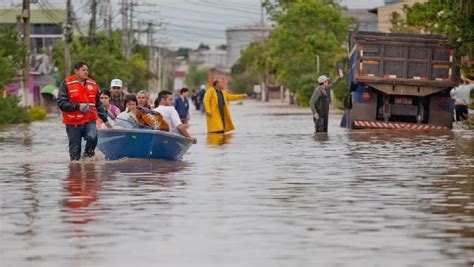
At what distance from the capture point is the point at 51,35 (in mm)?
147375

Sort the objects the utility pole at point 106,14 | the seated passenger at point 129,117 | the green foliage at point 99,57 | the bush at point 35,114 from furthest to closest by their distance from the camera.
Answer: the utility pole at point 106,14 → the green foliage at point 99,57 → the bush at point 35,114 → the seated passenger at point 129,117

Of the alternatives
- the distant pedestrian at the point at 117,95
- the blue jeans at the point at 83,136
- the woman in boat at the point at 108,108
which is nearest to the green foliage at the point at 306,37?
the distant pedestrian at the point at 117,95

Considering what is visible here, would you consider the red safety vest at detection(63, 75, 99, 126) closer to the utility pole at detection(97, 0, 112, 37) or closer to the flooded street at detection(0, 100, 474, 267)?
the flooded street at detection(0, 100, 474, 267)

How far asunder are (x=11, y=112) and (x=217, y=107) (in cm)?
1747

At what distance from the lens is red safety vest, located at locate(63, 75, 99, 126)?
22.5 m

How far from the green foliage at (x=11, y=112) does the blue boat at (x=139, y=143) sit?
28417 millimetres

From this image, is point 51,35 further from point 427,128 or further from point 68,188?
point 68,188

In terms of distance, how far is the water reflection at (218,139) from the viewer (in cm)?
3164

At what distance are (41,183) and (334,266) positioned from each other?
30.5ft

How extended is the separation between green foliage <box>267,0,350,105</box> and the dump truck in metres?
62.3

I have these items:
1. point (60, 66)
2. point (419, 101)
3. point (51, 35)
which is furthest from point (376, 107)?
point (51, 35)

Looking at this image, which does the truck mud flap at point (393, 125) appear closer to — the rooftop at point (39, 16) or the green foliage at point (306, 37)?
the green foliage at point (306, 37)

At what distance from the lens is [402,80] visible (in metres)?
38.0

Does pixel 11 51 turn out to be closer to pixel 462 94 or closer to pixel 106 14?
pixel 462 94
